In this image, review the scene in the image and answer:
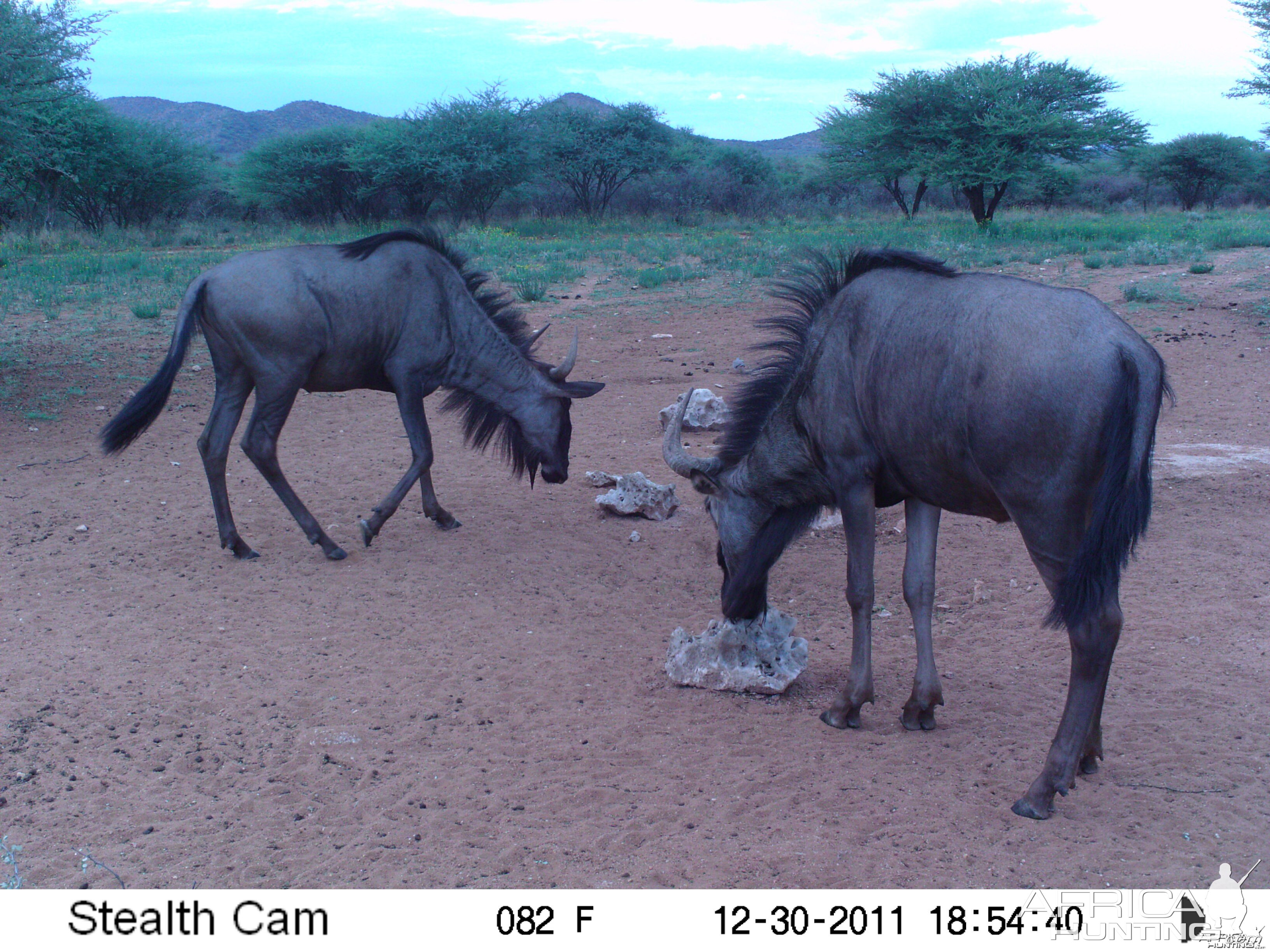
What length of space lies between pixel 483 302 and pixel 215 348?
175 cm

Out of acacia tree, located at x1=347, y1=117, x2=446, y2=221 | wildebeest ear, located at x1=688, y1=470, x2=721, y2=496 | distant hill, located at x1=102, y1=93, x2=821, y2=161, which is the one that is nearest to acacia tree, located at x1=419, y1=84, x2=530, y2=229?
acacia tree, located at x1=347, y1=117, x2=446, y2=221

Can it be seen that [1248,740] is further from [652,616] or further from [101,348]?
[101,348]

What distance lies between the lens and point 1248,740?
3760 mm

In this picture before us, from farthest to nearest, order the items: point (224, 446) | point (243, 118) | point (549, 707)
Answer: point (243, 118)
point (224, 446)
point (549, 707)

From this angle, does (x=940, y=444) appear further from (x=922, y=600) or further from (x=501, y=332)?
(x=501, y=332)

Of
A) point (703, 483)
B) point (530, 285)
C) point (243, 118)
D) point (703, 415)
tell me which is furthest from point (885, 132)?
point (243, 118)

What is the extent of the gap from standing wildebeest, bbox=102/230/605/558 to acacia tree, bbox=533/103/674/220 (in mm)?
27646

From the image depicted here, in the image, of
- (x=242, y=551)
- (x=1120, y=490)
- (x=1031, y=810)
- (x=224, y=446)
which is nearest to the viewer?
(x=1120, y=490)

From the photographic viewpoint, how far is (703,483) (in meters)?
4.46

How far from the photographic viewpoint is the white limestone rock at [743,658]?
435 cm

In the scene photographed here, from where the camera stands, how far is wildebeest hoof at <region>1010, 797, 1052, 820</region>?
10.6 feet

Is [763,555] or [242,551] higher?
[763,555]

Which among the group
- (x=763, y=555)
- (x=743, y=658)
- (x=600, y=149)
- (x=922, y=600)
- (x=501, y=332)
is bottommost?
(x=743, y=658)

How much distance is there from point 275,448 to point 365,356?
0.83 meters
